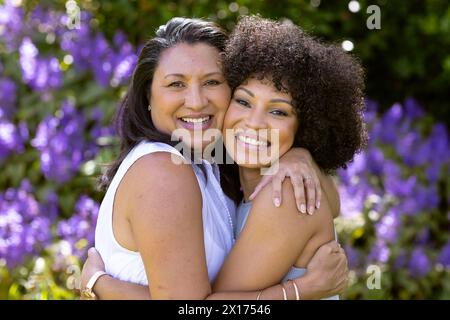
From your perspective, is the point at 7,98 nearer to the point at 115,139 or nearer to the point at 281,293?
the point at 115,139

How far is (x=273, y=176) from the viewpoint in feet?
7.66

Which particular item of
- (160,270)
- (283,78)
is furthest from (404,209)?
(160,270)

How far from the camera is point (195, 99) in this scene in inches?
98.9

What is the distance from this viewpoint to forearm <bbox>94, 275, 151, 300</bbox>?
7.63 feet

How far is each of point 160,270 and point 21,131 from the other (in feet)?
8.44

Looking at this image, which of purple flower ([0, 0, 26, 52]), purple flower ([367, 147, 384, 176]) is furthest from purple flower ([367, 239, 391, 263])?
purple flower ([0, 0, 26, 52])

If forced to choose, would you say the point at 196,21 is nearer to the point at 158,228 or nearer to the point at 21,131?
the point at 158,228

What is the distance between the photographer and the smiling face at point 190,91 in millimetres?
2516

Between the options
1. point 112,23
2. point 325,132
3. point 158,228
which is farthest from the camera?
point 112,23

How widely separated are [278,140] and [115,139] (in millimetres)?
2090

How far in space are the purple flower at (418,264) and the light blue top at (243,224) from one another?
5.43 ft

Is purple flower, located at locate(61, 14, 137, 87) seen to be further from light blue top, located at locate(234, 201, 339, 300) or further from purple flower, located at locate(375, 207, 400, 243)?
light blue top, located at locate(234, 201, 339, 300)

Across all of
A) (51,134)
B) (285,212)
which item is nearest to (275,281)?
(285,212)

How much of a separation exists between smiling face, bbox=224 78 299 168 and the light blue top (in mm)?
170
